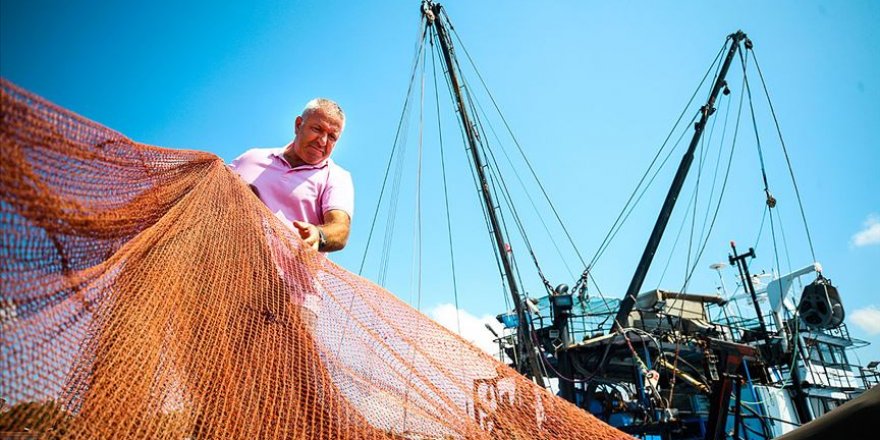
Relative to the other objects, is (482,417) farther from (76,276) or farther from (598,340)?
(598,340)

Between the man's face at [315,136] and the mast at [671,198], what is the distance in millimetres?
12822

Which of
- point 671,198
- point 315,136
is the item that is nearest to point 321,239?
point 315,136

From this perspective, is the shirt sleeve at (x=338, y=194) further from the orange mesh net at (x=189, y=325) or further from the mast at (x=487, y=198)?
the mast at (x=487, y=198)

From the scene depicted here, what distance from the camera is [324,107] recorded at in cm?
246

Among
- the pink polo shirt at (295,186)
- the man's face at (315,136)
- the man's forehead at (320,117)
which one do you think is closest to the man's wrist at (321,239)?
the pink polo shirt at (295,186)

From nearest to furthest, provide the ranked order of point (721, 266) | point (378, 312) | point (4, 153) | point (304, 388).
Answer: point (4, 153) → point (304, 388) → point (378, 312) → point (721, 266)

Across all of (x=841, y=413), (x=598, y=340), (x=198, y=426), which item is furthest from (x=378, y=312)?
(x=598, y=340)

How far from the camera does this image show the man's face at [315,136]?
244cm

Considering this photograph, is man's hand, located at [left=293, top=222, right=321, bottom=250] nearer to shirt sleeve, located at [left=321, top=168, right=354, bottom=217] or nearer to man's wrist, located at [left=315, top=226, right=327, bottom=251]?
man's wrist, located at [left=315, top=226, right=327, bottom=251]

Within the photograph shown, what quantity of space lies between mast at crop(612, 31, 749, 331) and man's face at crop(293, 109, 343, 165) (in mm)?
12822

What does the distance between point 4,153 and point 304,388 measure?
1034mm

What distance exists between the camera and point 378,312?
195 centimetres

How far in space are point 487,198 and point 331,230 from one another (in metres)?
12.4

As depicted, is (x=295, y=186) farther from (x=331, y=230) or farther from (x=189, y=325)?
(x=189, y=325)
